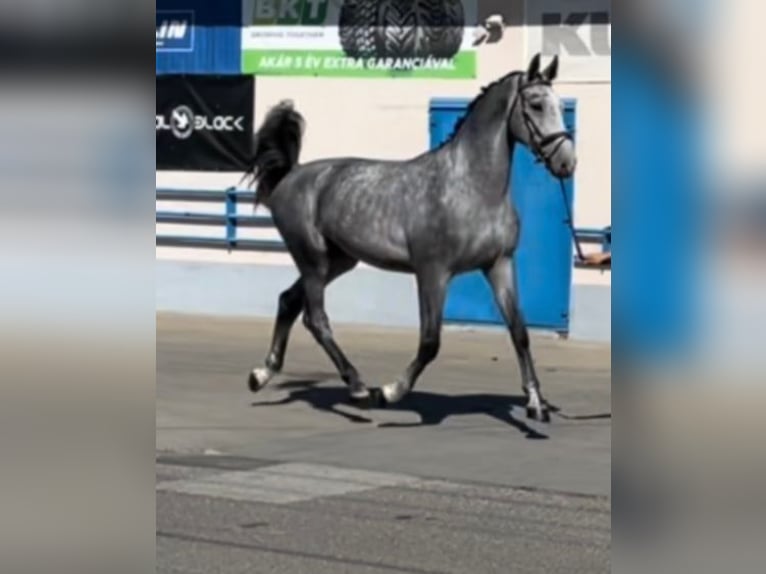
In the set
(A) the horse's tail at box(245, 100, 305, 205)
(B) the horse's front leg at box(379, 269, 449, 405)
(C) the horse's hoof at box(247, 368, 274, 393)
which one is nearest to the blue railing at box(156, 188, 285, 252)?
(A) the horse's tail at box(245, 100, 305, 205)

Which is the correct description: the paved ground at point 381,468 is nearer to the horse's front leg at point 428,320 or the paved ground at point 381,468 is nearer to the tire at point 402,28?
the horse's front leg at point 428,320

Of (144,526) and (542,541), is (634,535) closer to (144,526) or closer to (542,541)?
(144,526)

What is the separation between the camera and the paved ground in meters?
7.70

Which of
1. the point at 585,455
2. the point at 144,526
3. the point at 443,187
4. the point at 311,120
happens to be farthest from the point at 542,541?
the point at 311,120

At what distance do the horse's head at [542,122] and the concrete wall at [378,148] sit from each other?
4.64 m

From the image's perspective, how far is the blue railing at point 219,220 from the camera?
59.2 feet

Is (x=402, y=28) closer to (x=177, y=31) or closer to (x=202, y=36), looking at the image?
(x=202, y=36)

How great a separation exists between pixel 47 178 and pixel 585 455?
28.9 feet

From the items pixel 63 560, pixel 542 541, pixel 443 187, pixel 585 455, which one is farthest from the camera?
pixel 443 187

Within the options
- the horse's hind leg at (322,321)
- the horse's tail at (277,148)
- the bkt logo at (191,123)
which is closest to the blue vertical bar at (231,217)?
the bkt logo at (191,123)

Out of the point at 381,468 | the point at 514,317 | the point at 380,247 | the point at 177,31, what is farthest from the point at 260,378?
the point at 177,31

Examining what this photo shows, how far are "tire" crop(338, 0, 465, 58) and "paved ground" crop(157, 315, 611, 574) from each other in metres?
3.19

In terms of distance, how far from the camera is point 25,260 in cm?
185

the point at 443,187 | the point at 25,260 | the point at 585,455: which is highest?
the point at 25,260
